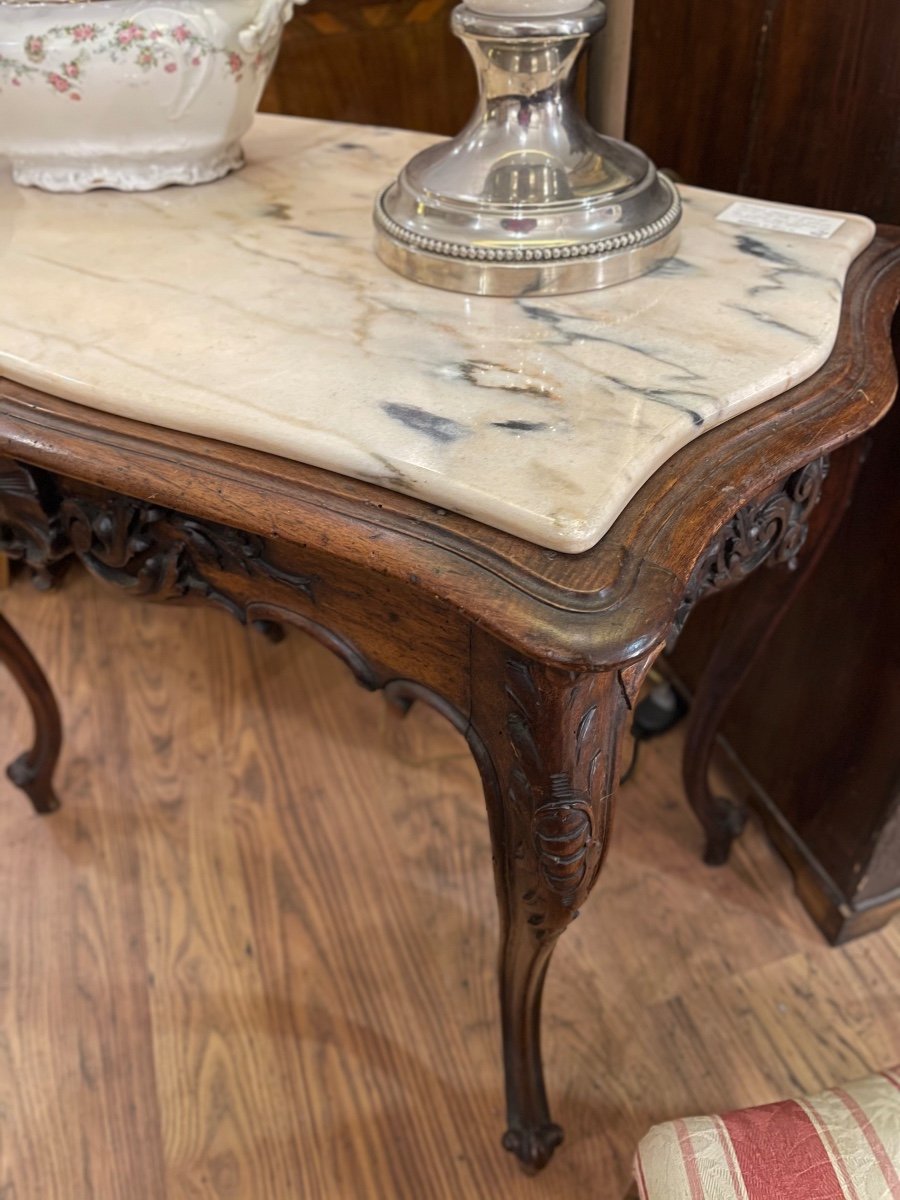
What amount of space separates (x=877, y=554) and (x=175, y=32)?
→ 0.66m

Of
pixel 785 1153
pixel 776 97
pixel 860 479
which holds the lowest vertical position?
pixel 785 1153

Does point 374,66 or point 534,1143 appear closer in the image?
point 534,1143

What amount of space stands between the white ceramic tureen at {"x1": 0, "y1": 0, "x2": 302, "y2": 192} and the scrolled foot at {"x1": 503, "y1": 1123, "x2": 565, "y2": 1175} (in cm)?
81

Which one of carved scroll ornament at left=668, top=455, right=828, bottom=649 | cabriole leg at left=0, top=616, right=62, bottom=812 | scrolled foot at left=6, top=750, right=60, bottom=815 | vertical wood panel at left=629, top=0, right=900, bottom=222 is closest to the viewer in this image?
carved scroll ornament at left=668, top=455, right=828, bottom=649

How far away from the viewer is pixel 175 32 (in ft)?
2.07

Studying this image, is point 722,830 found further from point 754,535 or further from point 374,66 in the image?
point 374,66

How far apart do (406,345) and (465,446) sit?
109 mm

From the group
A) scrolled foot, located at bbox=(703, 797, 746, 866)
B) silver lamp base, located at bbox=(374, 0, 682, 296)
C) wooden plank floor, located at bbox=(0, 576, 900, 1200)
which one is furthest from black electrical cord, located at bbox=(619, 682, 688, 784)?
silver lamp base, located at bbox=(374, 0, 682, 296)

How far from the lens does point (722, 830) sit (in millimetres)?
1011

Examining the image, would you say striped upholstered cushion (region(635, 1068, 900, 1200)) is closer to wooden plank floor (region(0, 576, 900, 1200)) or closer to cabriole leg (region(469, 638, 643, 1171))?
cabriole leg (region(469, 638, 643, 1171))

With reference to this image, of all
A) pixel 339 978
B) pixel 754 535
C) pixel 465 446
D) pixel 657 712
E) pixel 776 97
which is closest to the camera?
pixel 465 446

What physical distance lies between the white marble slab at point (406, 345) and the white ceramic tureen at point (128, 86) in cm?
4

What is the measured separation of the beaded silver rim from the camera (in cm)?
56

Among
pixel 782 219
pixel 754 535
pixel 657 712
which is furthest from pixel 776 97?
pixel 657 712
